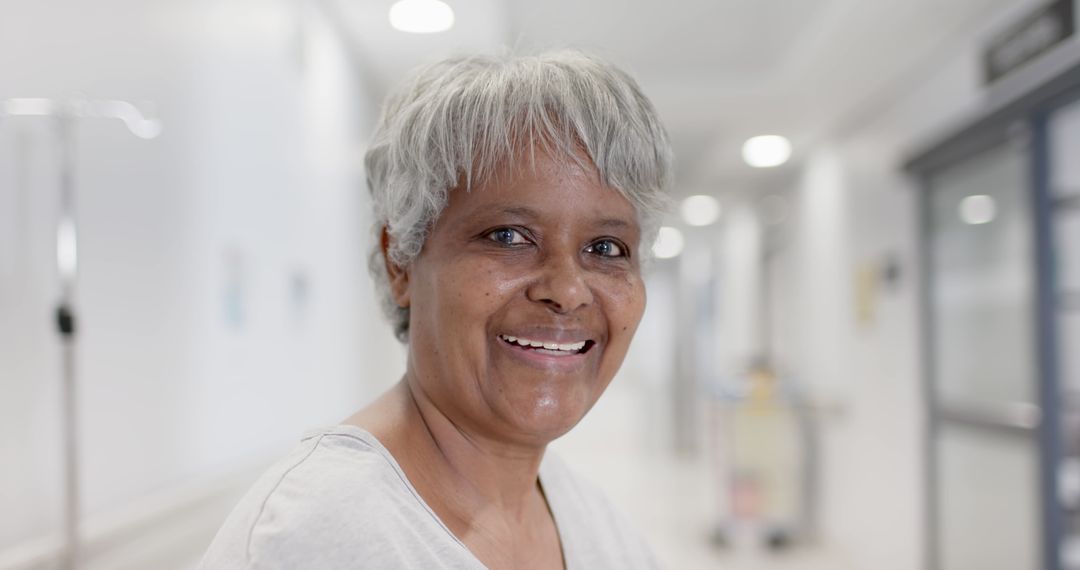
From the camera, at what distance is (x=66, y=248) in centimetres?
150

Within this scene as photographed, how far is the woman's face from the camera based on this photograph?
0.92 m

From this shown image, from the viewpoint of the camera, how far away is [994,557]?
3.79 meters

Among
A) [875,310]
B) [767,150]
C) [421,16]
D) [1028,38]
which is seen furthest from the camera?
[767,150]

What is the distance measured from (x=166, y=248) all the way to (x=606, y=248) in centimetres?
137

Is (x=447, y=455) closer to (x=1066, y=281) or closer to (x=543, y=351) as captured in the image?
(x=543, y=351)

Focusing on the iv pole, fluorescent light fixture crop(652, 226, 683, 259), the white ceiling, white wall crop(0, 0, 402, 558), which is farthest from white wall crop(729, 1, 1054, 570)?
fluorescent light fixture crop(652, 226, 683, 259)

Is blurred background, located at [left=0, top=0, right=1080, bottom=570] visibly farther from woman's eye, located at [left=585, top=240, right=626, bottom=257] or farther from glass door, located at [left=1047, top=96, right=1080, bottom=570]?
woman's eye, located at [left=585, top=240, right=626, bottom=257]

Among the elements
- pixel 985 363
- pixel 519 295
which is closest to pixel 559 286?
pixel 519 295

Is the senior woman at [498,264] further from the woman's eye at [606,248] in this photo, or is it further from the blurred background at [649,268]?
the blurred background at [649,268]

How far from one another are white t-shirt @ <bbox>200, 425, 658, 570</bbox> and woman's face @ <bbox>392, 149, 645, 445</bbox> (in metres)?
0.13

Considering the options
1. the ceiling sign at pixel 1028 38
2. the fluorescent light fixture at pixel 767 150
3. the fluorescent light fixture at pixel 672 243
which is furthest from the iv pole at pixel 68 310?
the fluorescent light fixture at pixel 672 243

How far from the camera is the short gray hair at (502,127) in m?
0.90

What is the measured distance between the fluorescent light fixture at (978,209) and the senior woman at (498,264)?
3.37m

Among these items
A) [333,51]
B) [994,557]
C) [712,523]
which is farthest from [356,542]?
[712,523]
